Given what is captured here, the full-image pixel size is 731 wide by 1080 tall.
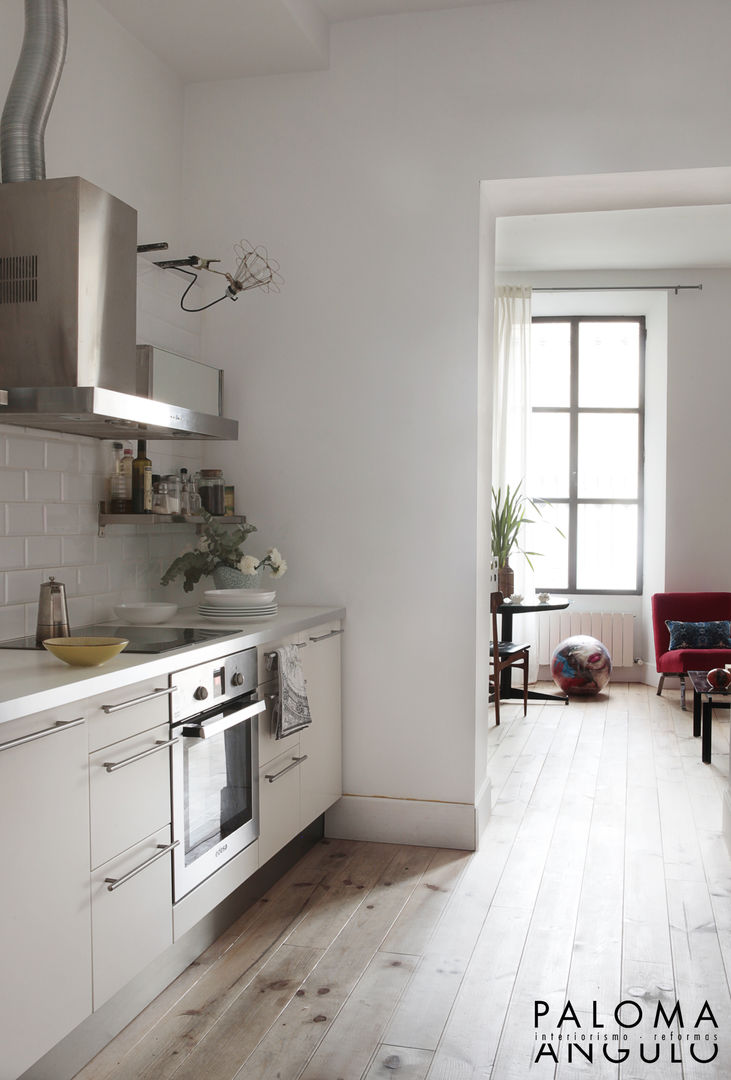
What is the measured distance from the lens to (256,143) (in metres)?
3.67

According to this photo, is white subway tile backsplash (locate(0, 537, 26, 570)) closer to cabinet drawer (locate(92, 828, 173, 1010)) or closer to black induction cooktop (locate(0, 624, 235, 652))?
black induction cooktop (locate(0, 624, 235, 652))

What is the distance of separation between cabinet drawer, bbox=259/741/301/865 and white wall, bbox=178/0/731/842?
545 mm

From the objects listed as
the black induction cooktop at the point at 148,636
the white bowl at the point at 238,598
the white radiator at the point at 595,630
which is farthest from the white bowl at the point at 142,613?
the white radiator at the point at 595,630

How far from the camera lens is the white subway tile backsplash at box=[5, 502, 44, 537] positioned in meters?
2.65

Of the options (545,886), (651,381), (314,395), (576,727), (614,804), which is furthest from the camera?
(651,381)

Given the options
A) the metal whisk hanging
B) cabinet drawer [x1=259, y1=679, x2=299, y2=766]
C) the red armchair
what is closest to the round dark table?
the red armchair

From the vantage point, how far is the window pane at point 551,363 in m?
7.68

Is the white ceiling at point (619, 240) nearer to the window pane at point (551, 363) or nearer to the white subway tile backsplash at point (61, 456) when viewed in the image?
the window pane at point (551, 363)

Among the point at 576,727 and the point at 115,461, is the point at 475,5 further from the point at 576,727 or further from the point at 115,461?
the point at 576,727

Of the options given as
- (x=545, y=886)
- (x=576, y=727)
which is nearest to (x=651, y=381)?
(x=576, y=727)

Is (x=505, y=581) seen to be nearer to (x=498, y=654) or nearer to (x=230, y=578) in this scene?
(x=498, y=654)

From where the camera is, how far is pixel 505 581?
643 centimetres

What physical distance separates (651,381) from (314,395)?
15.0 feet

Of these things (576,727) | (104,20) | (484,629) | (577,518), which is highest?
(104,20)
